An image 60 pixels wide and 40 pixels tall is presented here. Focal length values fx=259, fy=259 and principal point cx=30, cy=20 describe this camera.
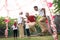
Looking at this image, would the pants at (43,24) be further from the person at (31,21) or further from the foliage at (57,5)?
the foliage at (57,5)

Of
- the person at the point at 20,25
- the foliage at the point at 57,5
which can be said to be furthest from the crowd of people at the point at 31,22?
the foliage at the point at 57,5

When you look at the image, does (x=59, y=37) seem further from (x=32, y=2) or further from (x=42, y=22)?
(x=32, y=2)

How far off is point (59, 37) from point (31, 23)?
1.32 metres

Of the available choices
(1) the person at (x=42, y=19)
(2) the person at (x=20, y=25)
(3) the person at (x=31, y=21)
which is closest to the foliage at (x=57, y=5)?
(1) the person at (x=42, y=19)

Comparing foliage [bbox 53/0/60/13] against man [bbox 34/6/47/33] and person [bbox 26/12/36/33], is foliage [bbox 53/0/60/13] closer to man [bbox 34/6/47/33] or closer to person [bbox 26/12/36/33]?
man [bbox 34/6/47/33]

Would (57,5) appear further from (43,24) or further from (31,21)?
(31,21)

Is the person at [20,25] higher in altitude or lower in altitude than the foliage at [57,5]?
lower

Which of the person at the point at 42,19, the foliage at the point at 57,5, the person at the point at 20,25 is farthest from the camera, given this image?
the foliage at the point at 57,5

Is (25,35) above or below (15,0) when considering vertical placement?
below

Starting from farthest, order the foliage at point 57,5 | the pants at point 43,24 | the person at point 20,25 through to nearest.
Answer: the foliage at point 57,5, the person at point 20,25, the pants at point 43,24

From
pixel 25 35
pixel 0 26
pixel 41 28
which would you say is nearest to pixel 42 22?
pixel 41 28

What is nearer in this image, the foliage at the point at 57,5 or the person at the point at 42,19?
the person at the point at 42,19

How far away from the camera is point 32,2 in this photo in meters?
8.80

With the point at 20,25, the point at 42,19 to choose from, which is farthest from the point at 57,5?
the point at 20,25
